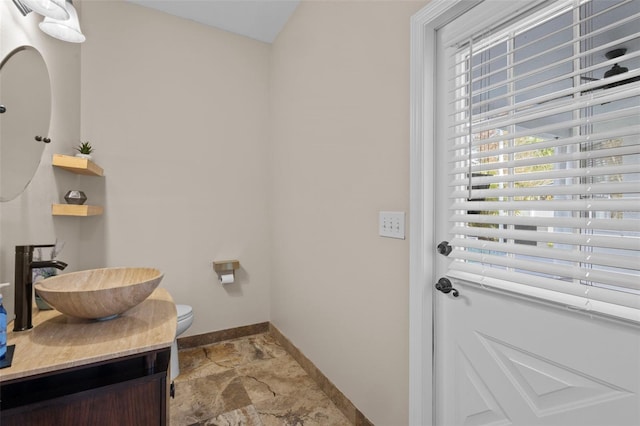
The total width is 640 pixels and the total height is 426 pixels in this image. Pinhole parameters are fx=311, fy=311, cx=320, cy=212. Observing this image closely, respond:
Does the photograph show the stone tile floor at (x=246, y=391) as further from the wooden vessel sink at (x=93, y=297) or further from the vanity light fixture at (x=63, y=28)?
the vanity light fixture at (x=63, y=28)

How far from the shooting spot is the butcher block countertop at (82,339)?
84 cm

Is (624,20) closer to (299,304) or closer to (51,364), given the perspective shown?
(51,364)

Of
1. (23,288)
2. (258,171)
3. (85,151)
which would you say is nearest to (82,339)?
(23,288)

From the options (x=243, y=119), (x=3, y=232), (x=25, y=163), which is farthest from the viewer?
(x=243, y=119)

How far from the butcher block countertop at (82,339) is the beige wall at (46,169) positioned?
12.5 inches

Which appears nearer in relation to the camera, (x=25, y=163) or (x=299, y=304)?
(x=25, y=163)

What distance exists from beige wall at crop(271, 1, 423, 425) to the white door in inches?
6.3

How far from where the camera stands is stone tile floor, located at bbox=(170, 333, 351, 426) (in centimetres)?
172

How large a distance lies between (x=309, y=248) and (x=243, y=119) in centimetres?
135

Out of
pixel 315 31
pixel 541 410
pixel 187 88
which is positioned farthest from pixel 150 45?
pixel 541 410

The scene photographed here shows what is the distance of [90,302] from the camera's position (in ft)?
3.23

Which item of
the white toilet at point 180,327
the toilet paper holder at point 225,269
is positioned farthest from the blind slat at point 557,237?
the toilet paper holder at point 225,269

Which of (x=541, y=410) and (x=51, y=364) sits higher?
(x=51, y=364)

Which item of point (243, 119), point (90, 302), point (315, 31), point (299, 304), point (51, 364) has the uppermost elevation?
point (315, 31)
